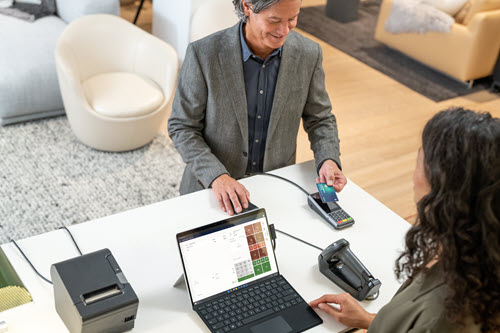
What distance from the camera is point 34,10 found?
432 cm

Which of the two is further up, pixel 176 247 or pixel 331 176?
pixel 331 176

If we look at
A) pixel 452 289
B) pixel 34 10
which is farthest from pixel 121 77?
pixel 452 289

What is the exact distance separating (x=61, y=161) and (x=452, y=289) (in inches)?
113

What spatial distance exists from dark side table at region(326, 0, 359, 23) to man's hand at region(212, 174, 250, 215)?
12.7 feet

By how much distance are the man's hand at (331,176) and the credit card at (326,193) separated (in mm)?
20

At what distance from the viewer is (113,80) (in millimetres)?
3803

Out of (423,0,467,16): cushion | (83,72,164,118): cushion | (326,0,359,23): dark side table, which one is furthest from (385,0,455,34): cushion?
(83,72,164,118): cushion

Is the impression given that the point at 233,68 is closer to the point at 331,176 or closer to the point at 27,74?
the point at 331,176

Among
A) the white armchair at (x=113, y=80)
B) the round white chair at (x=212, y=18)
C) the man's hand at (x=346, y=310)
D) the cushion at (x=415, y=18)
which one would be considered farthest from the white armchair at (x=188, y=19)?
the man's hand at (x=346, y=310)

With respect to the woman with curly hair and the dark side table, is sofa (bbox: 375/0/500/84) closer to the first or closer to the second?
the dark side table

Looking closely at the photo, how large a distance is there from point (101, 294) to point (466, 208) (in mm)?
894

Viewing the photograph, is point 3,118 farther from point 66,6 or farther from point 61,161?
point 66,6

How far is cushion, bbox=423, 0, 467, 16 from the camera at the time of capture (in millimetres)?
5098

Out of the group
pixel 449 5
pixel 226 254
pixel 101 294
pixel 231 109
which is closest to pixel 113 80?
pixel 231 109
